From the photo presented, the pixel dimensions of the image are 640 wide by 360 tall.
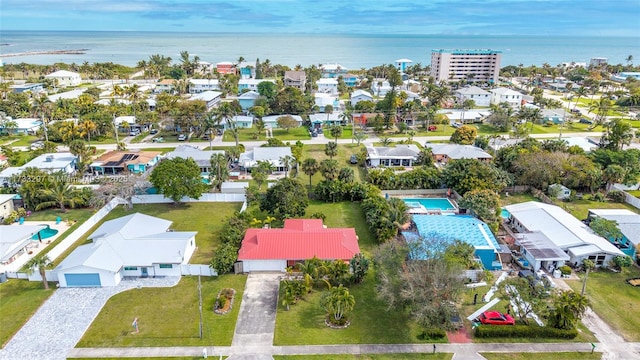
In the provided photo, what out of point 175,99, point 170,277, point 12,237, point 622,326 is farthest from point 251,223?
point 175,99

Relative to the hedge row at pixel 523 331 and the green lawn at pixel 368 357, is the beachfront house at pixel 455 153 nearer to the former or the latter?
the hedge row at pixel 523 331

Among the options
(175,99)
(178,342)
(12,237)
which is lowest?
(178,342)

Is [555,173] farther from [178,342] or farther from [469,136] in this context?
[178,342]

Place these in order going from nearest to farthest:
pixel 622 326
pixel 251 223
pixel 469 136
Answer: pixel 622 326
pixel 251 223
pixel 469 136

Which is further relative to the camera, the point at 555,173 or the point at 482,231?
the point at 555,173

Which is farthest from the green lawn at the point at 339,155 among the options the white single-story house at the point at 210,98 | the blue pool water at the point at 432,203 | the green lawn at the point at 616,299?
the white single-story house at the point at 210,98
